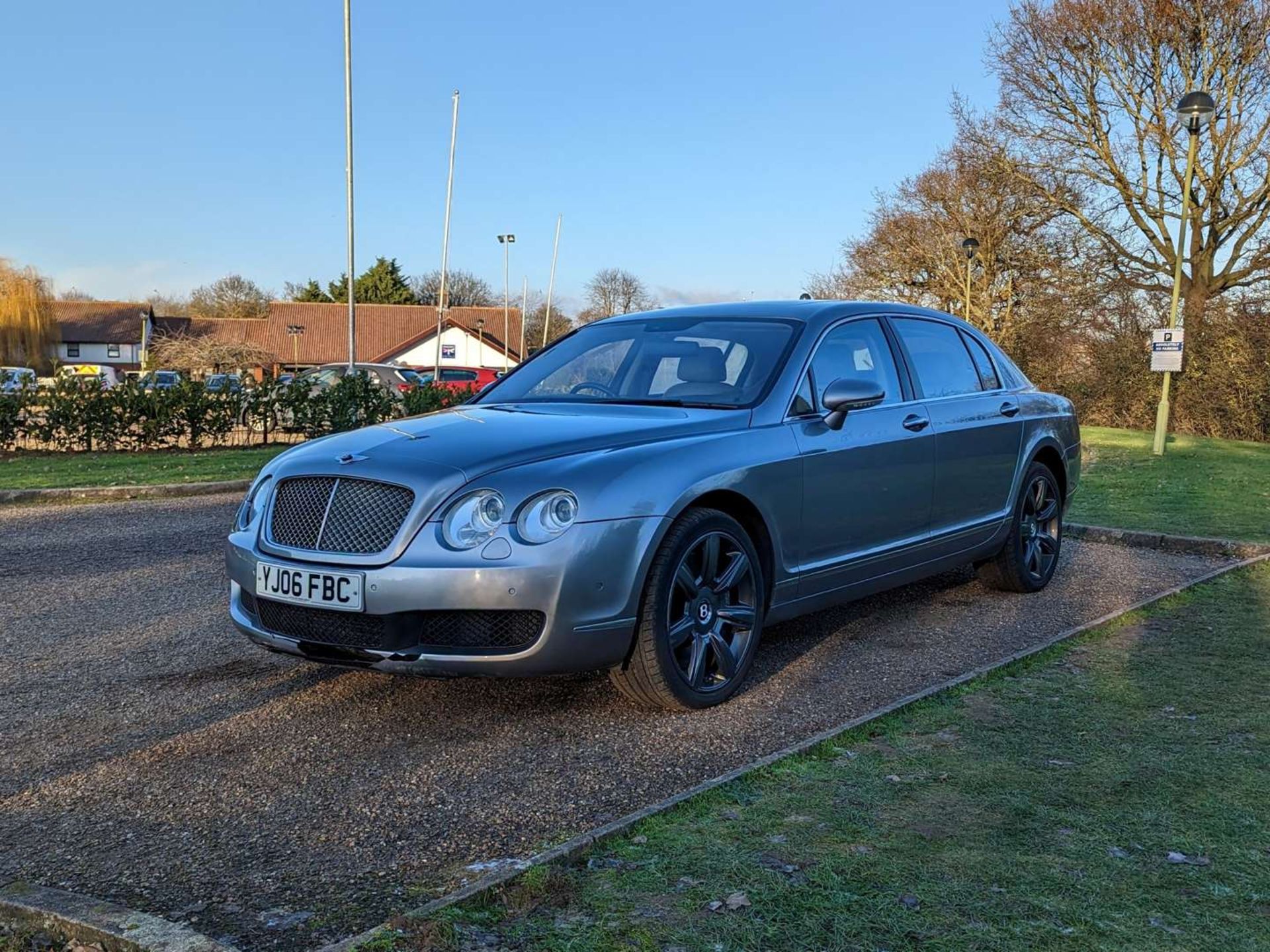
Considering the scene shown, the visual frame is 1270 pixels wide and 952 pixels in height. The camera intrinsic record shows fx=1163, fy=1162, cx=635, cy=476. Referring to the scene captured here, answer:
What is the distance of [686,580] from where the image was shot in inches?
177

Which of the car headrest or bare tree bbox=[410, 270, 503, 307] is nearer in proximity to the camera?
the car headrest

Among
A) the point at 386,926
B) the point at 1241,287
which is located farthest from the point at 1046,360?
the point at 386,926

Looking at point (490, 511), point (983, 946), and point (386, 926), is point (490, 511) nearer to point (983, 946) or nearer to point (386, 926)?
A: point (386, 926)

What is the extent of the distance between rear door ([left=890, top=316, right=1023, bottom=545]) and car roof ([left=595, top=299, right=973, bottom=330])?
18 centimetres

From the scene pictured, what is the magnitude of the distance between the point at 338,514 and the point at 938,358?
358cm

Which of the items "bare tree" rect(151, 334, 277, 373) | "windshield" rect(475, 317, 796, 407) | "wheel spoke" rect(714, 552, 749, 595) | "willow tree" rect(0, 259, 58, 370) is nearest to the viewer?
"wheel spoke" rect(714, 552, 749, 595)

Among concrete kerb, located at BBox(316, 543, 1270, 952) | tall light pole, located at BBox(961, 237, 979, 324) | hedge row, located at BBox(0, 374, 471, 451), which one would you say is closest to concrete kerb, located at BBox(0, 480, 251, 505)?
hedge row, located at BBox(0, 374, 471, 451)

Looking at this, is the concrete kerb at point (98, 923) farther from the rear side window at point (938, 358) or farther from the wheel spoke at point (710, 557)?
the rear side window at point (938, 358)

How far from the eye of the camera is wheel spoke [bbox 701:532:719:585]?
459 centimetres

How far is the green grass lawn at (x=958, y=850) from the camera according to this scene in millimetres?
2707

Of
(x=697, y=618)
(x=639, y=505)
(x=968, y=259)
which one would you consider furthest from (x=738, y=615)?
(x=968, y=259)

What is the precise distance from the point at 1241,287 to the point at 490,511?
26.9m

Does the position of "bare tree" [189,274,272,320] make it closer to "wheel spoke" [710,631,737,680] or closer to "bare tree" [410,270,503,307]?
"bare tree" [410,270,503,307]

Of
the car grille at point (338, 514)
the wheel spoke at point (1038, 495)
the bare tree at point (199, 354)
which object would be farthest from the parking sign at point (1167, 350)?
the bare tree at point (199, 354)
